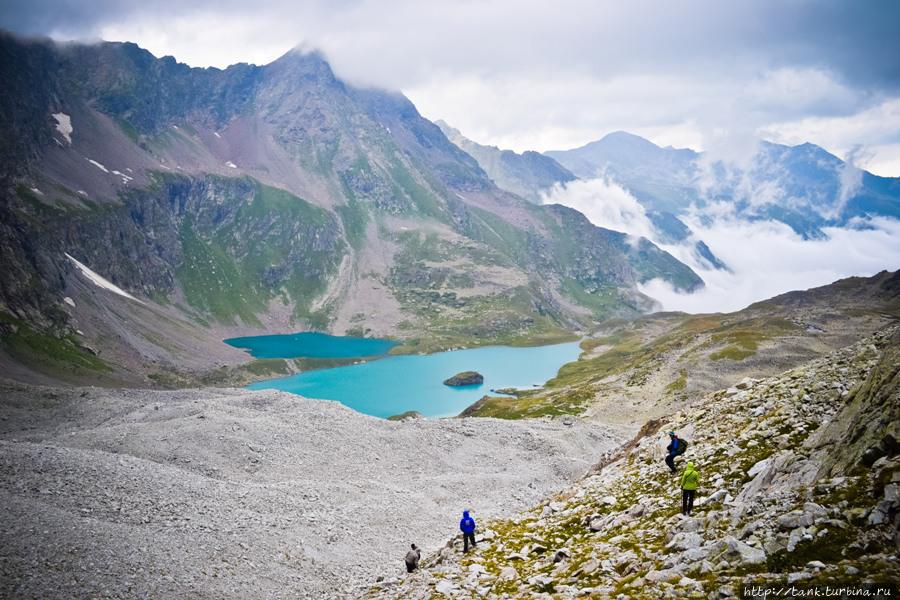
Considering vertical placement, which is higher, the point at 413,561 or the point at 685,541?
the point at 685,541

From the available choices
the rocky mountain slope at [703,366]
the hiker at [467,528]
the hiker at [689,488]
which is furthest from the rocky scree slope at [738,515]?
the rocky mountain slope at [703,366]

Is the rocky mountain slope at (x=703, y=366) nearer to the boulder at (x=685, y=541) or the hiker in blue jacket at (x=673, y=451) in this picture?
the hiker in blue jacket at (x=673, y=451)

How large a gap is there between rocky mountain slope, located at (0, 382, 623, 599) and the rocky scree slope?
8544mm

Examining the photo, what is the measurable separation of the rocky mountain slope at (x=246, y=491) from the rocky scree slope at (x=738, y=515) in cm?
854

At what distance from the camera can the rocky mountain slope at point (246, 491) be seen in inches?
1100

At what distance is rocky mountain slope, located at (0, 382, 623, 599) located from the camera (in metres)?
27.9

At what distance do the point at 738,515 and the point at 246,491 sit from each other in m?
33.8

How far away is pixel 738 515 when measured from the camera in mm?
17906

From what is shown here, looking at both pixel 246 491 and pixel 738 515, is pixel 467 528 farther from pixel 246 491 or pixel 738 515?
pixel 246 491

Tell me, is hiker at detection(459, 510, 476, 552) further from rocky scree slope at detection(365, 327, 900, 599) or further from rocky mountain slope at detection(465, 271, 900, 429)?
rocky mountain slope at detection(465, 271, 900, 429)

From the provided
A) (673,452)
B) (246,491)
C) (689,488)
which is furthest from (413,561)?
(246,491)

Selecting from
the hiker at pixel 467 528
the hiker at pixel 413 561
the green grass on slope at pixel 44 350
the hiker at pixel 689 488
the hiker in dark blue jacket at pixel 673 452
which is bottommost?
the hiker at pixel 413 561

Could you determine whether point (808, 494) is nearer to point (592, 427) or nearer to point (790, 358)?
point (592, 427)

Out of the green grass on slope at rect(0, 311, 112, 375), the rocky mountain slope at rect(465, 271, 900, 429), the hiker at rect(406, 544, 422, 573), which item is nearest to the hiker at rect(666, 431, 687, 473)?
the hiker at rect(406, 544, 422, 573)
